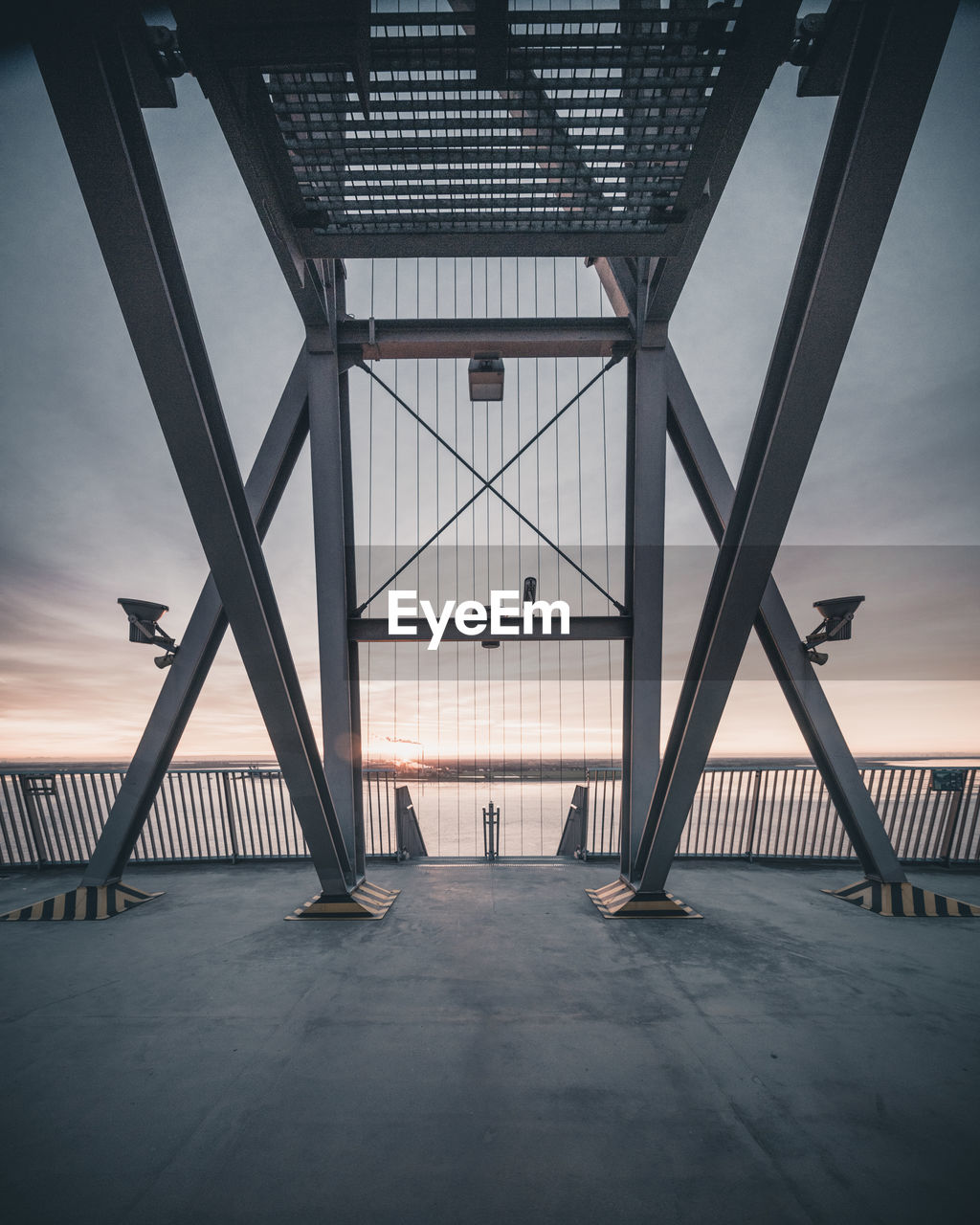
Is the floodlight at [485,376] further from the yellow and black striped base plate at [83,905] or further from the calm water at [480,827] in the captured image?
the yellow and black striped base plate at [83,905]

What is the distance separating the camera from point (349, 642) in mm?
7105

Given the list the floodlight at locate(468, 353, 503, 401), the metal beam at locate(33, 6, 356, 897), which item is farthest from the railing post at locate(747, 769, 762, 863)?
the floodlight at locate(468, 353, 503, 401)

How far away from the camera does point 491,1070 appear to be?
10.7 ft

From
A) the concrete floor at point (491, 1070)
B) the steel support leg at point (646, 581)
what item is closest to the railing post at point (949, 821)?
the concrete floor at point (491, 1070)

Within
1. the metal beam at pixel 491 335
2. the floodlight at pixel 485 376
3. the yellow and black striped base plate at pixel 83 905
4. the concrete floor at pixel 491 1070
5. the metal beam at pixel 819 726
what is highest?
the metal beam at pixel 491 335

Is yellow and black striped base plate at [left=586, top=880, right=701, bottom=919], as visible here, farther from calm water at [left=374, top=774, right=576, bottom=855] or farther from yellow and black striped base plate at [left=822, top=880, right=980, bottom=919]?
calm water at [left=374, top=774, right=576, bottom=855]

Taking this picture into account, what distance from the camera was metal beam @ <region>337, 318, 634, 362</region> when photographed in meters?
6.88

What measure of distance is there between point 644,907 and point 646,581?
428 cm

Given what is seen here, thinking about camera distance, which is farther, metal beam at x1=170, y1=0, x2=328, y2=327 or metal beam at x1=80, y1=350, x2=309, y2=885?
metal beam at x1=80, y1=350, x2=309, y2=885

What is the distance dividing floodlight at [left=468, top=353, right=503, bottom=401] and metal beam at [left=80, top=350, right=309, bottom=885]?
2487mm

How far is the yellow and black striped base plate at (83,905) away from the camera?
19.6 ft

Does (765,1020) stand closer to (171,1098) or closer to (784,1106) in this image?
(784,1106)

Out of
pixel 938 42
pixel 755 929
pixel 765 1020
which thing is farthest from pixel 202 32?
pixel 755 929

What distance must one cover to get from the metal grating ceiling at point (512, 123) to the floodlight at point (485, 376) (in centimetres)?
198
